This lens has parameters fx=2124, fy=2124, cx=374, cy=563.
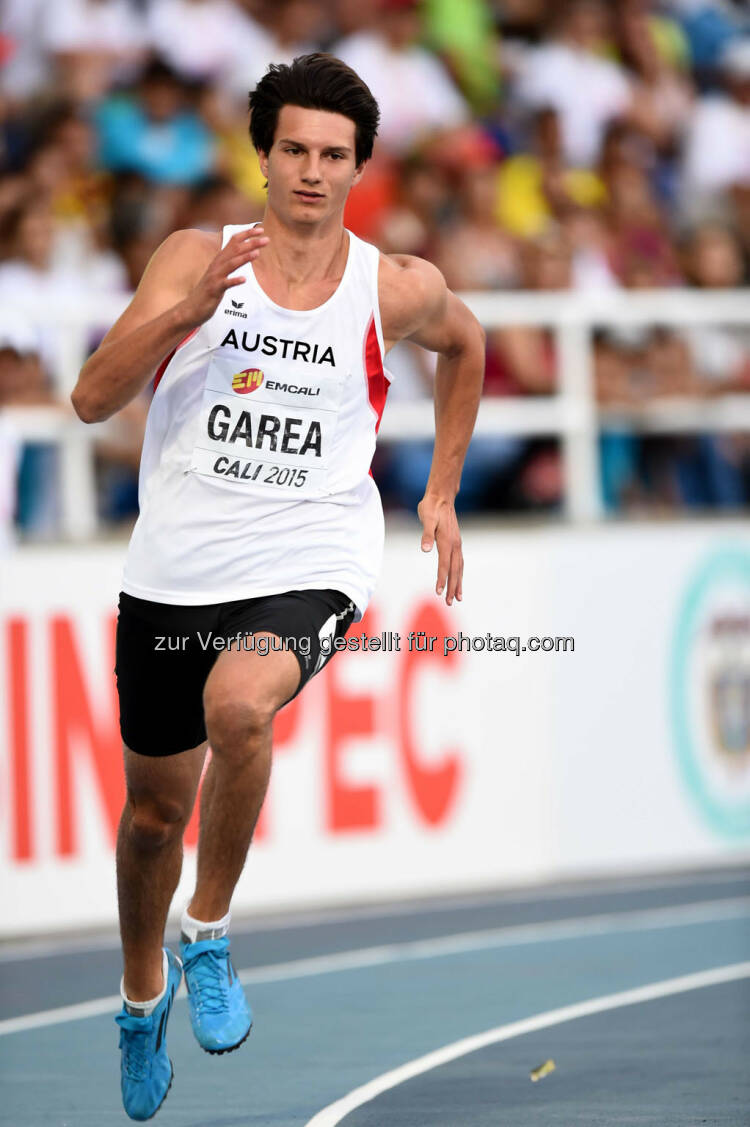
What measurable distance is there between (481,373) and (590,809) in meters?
5.79

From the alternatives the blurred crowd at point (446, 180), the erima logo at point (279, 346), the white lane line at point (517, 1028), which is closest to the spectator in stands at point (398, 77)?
the blurred crowd at point (446, 180)

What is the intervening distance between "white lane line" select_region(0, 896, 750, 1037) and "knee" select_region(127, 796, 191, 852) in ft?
7.78

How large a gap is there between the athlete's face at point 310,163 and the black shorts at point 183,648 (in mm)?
1061

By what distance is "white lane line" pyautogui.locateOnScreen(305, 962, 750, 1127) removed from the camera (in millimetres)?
6623

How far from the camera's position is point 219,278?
525 cm

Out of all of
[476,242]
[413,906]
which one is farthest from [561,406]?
[413,906]

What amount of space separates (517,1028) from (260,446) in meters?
3.07

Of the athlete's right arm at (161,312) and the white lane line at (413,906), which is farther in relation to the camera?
the white lane line at (413,906)

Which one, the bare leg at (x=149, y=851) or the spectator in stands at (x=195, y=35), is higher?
the spectator in stands at (x=195, y=35)

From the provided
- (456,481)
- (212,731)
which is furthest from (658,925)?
(212,731)

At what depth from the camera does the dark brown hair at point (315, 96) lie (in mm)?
5750

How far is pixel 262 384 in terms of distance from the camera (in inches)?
227

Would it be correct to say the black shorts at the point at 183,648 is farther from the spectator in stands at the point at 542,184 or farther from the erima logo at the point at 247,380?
the spectator in stands at the point at 542,184

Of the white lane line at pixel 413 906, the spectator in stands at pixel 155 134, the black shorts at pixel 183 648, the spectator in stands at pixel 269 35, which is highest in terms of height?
the spectator in stands at pixel 269 35
